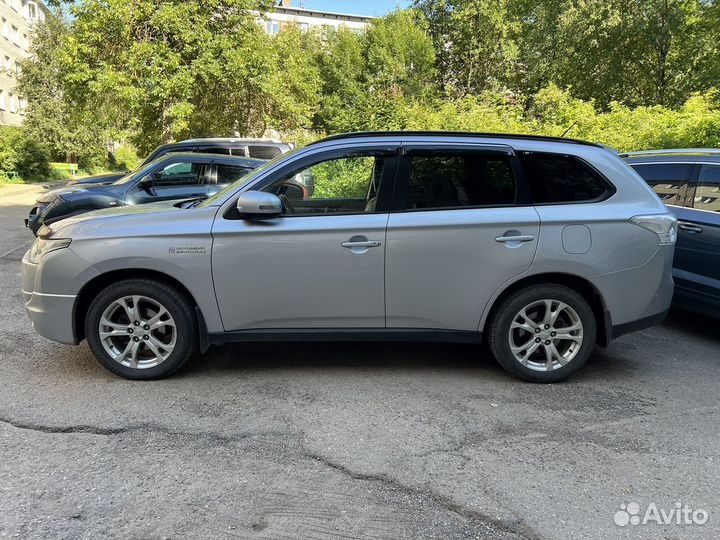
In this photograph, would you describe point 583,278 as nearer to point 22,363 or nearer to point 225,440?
point 225,440

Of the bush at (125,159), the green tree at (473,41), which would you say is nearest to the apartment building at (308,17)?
the bush at (125,159)

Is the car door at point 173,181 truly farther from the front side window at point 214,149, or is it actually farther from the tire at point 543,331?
the tire at point 543,331

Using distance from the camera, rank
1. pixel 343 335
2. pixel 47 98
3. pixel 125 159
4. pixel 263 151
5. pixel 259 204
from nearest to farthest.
Result: 1. pixel 259 204
2. pixel 343 335
3. pixel 263 151
4. pixel 47 98
5. pixel 125 159

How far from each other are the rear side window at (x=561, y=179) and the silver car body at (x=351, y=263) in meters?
0.09

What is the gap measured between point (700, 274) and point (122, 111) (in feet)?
68.8

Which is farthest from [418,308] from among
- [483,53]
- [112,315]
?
[483,53]

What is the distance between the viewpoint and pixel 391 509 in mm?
2547

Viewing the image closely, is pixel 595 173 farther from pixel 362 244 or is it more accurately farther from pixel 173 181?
pixel 173 181

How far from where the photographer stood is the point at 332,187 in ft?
13.9

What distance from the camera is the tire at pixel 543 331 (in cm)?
394

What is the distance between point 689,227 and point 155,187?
Answer: 7.23 m

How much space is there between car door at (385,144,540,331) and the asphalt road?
636mm

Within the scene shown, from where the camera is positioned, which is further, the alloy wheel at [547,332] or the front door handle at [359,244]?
the alloy wheel at [547,332]

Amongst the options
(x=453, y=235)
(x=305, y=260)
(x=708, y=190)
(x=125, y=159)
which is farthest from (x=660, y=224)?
(x=125, y=159)
